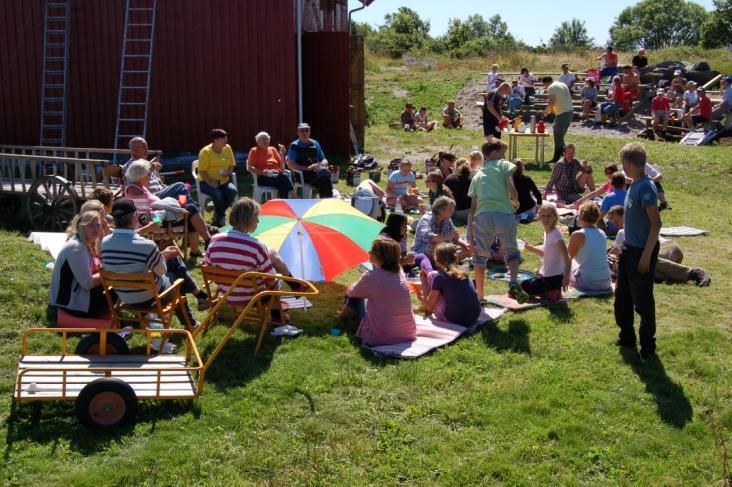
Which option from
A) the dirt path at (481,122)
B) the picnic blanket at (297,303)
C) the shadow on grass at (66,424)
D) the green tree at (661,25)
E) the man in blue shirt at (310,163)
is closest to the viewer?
the shadow on grass at (66,424)

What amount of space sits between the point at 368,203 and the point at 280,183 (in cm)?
158

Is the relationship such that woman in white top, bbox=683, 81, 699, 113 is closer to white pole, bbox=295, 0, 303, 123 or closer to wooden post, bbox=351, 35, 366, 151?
wooden post, bbox=351, 35, 366, 151

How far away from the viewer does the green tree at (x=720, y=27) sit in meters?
65.1

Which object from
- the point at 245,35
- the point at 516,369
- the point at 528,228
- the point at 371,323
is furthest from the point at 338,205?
the point at 245,35

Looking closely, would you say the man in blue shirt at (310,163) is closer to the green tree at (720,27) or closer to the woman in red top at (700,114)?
the woman in red top at (700,114)

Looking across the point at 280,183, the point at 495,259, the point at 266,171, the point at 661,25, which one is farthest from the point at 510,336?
the point at 661,25

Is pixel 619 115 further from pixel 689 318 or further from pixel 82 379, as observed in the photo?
pixel 82 379

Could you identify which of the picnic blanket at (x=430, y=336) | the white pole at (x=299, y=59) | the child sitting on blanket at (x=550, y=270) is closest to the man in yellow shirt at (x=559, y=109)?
the white pole at (x=299, y=59)

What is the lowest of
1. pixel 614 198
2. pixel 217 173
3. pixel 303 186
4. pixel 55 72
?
pixel 614 198

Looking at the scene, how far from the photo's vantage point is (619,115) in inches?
922

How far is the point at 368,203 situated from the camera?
10.6m

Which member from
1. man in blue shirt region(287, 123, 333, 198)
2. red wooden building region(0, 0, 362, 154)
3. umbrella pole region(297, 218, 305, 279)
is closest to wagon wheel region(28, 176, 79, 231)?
man in blue shirt region(287, 123, 333, 198)

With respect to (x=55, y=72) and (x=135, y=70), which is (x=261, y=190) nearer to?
(x=135, y=70)

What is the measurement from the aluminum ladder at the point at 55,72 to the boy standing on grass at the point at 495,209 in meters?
10.2
